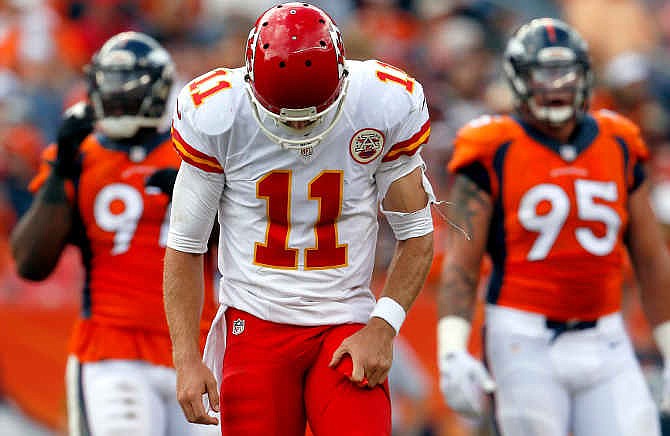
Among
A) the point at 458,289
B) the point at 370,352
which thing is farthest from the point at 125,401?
the point at 370,352

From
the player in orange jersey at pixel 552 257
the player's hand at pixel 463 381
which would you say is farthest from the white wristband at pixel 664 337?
the player's hand at pixel 463 381

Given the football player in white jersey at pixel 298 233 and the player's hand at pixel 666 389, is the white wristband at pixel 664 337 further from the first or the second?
the football player in white jersey at pixel 298 233

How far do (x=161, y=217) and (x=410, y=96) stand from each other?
1534mm

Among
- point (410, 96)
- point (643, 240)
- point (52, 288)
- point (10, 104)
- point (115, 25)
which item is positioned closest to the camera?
point (410, 96)

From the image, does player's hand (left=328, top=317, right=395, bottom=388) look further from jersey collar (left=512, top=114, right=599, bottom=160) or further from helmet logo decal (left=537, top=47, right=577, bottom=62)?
helmet logo decal (left=537, top=47, right=577, bottom=62)

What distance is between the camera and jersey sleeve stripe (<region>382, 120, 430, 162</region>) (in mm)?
3312

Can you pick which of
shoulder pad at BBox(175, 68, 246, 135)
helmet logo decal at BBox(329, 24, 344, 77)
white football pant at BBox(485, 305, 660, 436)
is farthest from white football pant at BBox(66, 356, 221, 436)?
helmet logo decal at BBox(329, 24, 344, 77)

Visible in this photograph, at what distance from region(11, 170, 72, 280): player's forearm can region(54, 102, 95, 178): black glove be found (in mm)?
Answer: 47

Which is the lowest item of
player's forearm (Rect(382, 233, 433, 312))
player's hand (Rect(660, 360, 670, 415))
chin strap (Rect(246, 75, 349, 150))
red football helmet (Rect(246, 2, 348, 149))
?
player's hand (Rect(660, 360, 670, 415))

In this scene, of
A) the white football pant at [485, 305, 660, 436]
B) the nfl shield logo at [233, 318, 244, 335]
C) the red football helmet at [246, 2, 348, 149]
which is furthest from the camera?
the white football pant at [485, 305, 660, 436]

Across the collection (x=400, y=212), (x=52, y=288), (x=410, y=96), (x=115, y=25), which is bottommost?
(x=52, y=288)

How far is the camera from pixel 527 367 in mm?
4352

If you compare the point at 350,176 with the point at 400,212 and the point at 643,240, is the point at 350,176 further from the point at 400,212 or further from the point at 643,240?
the point at 643,240

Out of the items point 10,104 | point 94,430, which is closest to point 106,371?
point 94,430
